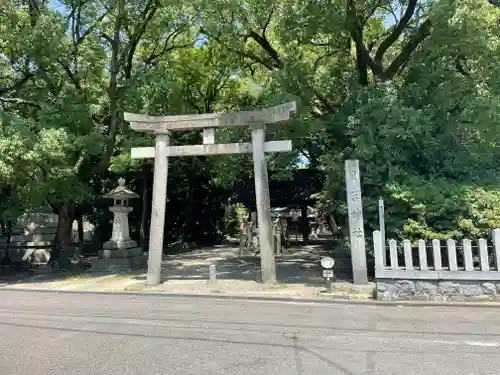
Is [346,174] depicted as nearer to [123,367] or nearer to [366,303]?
[366,303]

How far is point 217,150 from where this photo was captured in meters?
11.3

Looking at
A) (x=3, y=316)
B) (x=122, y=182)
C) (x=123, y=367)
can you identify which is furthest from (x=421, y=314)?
(x=122, y=182)

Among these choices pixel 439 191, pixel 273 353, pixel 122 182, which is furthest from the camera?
pixel 122 182

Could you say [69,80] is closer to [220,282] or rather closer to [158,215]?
[158,215]

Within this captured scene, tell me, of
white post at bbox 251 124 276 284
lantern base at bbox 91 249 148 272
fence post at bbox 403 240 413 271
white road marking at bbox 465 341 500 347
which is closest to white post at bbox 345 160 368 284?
fence post at bbox 403 240 413 271

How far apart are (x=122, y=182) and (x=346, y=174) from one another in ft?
32.6

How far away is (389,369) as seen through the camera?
4453 millimetres

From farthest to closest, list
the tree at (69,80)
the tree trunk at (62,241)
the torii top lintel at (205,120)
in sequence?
the tree trunk at (62,241)
the tree at (69,80)
the torii top lintel at (205,120)

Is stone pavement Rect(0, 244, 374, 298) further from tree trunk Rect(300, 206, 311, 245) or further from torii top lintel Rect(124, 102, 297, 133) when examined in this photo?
tree trunk Rect(300, 206, 311, 245)

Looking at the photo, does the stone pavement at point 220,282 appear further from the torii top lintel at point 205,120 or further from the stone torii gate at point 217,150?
the torii top lintel at point 205,120

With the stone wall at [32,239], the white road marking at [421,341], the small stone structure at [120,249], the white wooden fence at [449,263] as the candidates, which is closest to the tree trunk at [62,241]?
the small stone structure at [120,249]

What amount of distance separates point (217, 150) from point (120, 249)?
6.70 m

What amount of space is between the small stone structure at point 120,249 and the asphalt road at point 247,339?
6576 mm

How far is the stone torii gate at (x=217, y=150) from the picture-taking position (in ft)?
35.3
